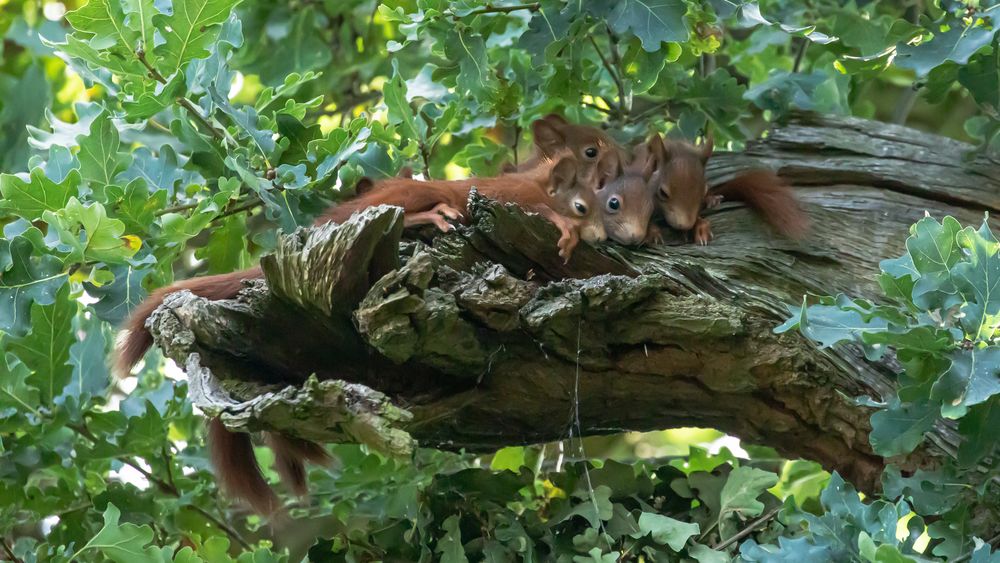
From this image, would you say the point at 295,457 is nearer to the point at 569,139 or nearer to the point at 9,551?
the point at 9,551

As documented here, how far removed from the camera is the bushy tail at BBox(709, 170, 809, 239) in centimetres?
372

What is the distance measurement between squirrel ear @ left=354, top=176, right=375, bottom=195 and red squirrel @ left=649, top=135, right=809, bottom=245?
0.98 m

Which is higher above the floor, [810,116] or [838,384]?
[810,116]

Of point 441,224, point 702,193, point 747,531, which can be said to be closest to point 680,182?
point 702,193

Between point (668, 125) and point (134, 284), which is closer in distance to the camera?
point (134, 284)

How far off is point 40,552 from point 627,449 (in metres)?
3.65

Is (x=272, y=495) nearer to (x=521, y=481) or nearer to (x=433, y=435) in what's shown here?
(x=433, y=435)

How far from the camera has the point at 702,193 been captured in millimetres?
4164

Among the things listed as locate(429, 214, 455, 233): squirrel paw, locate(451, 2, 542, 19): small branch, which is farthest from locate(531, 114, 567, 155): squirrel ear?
locate(429, 214, 455, 233): squirrel paw

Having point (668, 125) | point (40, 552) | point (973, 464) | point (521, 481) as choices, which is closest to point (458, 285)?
point (521, 481)

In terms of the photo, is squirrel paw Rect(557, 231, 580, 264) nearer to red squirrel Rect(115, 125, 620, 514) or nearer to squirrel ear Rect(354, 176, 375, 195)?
red squirrel Rect(115, 125, 620, 514)

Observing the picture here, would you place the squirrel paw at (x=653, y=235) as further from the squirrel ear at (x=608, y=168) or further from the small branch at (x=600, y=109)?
the small branch at (x=600, y=109)

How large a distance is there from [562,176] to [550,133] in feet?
2.55

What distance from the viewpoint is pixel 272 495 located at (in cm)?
335
